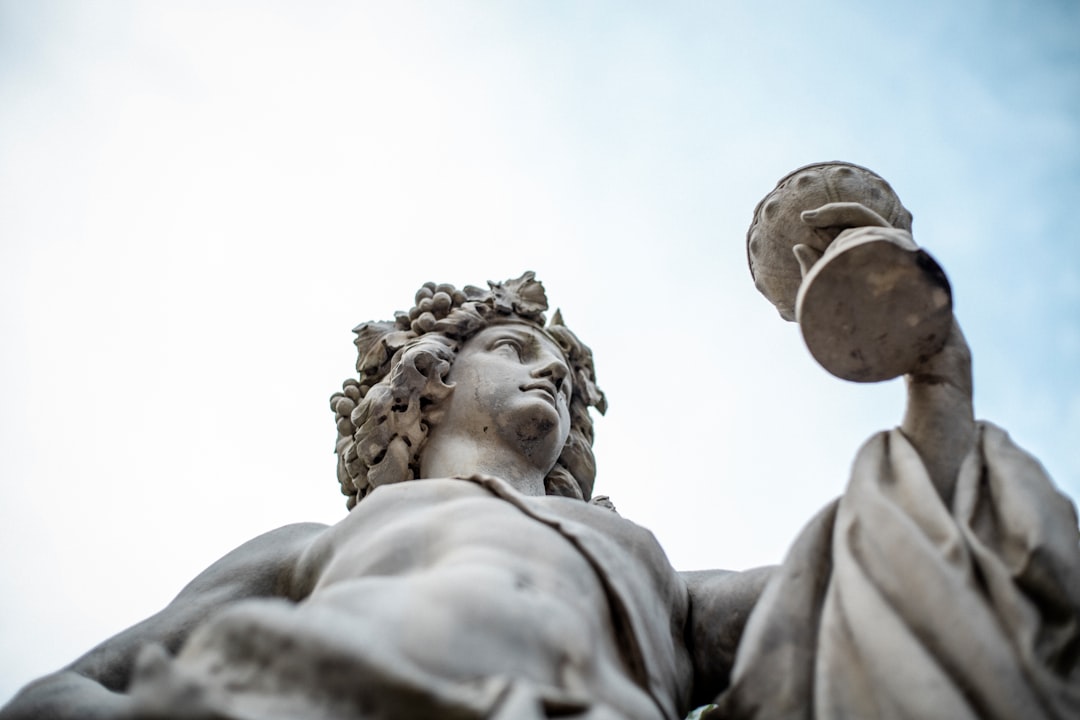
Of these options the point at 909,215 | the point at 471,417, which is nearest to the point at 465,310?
the point at 471,417

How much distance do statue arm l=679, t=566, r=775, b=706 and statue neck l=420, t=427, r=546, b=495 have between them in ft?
4.06

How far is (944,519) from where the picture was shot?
13.2ft

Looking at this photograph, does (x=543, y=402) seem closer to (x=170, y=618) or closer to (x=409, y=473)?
(x=409, y=473)

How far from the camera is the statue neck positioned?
6.20m

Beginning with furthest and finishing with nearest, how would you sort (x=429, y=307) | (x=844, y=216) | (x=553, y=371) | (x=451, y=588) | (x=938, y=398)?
(x=429, y=307), (x=553, y=371), (x=844, y=216), (x=938, y=398), (x=451, y=588)

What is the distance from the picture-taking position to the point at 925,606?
3.74m

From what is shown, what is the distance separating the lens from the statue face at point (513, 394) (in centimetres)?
636

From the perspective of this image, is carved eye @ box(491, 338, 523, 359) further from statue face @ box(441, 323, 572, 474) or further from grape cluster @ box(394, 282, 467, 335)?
grape cluster @ box(394, 282, 467, 335)

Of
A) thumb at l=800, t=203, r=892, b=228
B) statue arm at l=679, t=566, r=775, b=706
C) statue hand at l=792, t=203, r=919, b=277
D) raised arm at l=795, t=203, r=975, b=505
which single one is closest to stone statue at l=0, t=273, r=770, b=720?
statue arm at l=679, t=566, r=775, b=706

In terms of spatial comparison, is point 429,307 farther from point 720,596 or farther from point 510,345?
point 720,596

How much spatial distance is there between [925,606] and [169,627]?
2.91 metres

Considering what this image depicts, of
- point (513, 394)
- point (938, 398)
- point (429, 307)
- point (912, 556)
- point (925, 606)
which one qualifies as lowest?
point (925, 606)

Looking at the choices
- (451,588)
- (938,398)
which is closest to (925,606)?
(938,398)

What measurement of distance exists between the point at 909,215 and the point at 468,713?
349cm
